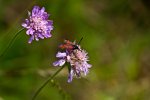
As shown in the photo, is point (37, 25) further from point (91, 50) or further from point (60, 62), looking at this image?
point (91, 50)

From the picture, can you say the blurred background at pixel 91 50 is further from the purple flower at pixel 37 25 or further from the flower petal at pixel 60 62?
the flower petal at pixel 60 62

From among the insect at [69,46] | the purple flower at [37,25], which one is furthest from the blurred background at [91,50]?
the insect at [69,46]

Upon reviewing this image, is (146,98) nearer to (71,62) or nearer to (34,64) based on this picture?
(34,64)

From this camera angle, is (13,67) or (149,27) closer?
(13,67)

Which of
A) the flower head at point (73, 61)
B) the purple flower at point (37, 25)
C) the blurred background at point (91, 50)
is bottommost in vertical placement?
the flower head at point (73, 61)

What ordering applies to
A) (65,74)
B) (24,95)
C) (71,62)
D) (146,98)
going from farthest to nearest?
(146,98)
(24,95)
(65,74)
(71,62)

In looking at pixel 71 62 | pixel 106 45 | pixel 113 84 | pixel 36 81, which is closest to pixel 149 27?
pixel 106 45
